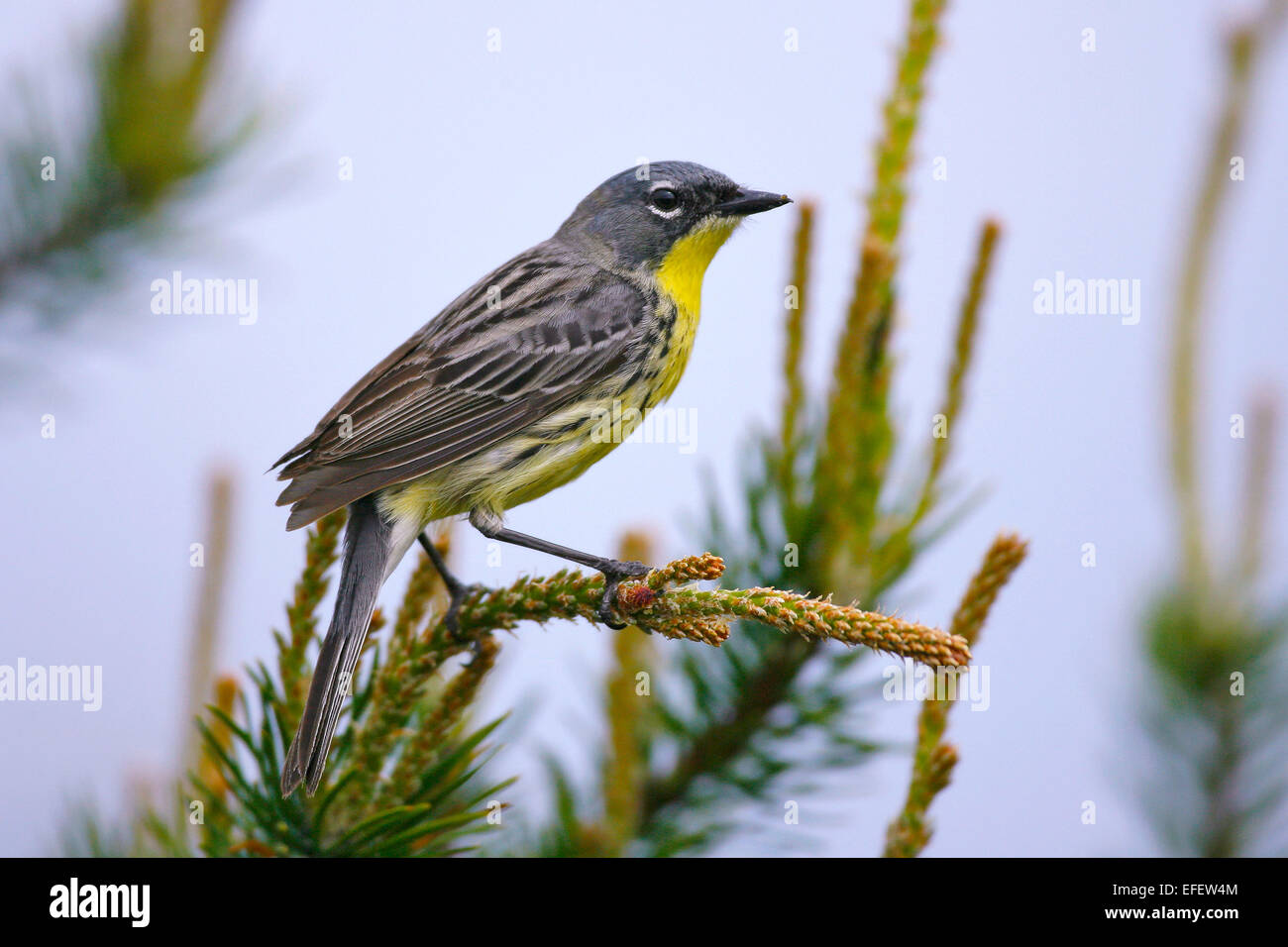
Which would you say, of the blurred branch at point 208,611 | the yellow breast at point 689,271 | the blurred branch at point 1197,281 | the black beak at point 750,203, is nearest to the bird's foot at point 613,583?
the blurred branch at point 208,611

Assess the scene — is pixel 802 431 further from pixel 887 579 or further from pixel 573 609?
pixel 573 609

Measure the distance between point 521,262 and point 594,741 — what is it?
2.42 m

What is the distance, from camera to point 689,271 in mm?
4285

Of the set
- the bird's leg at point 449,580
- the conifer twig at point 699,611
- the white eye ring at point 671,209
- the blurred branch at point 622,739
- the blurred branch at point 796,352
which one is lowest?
the blurred branch at point 622,739

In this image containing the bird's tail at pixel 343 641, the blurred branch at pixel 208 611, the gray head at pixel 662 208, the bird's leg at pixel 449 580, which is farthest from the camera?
the gray head at pixel 662 208

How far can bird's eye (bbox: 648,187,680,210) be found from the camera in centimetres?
431

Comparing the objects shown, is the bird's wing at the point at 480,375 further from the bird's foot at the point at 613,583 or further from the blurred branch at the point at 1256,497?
the blurred branch at the point at 1256,497

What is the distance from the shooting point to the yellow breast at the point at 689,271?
411 centimetres

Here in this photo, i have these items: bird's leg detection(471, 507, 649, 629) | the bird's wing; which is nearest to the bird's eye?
the bird's wing

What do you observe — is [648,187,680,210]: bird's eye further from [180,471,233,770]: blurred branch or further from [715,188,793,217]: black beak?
[180,471,233,770]: blurred branch

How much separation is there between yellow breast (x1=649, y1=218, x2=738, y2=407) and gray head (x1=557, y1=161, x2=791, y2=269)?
0.01m
